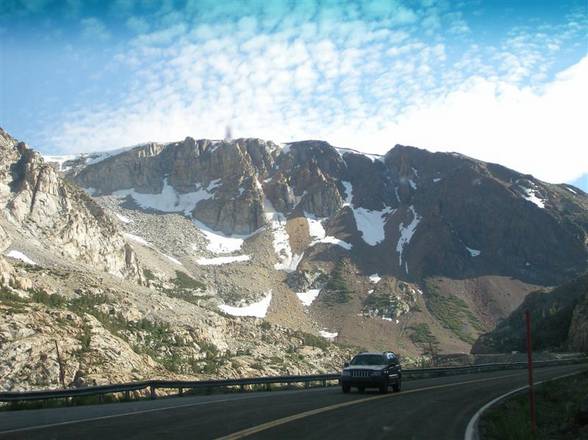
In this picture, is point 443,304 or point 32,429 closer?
point 32,429

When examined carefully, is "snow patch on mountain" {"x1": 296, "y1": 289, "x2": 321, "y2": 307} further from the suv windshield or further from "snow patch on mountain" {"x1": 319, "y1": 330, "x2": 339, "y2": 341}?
the suv windshield

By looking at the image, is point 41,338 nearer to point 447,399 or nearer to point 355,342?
point 447,399

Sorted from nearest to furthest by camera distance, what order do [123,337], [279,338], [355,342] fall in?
[123,337]
[279,338]
[355,342]

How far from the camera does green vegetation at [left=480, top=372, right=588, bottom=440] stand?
13.4m

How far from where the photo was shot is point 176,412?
16094mm

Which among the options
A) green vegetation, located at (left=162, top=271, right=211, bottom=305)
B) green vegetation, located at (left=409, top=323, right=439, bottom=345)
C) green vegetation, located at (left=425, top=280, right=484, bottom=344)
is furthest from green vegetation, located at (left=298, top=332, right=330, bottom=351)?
green vegetation, located at (left=425, top=280, right=484, bottom=344)

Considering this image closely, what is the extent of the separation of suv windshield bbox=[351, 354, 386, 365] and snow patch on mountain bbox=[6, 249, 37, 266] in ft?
340

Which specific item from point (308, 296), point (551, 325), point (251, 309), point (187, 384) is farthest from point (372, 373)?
point (308, 296)

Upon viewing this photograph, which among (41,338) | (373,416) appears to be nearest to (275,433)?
(373,416)

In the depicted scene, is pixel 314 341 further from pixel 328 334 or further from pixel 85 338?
pixel 85 338

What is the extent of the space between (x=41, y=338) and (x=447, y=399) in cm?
6231

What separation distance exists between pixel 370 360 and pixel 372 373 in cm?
150

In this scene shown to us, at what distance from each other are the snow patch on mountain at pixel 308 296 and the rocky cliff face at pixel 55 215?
55283 mm

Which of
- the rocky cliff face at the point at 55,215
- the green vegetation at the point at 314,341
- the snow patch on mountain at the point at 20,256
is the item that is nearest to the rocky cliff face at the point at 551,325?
the green vegetation at the point at 314,341
